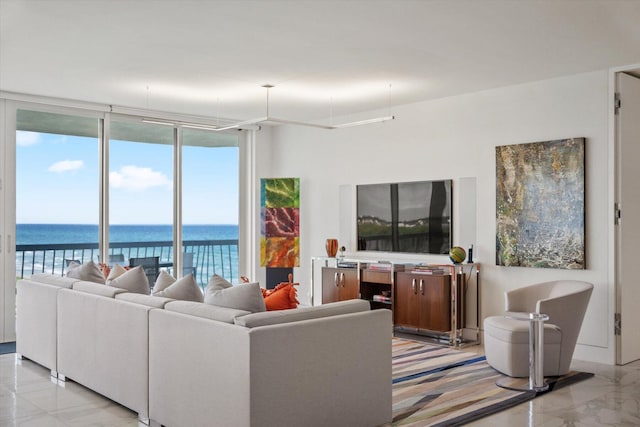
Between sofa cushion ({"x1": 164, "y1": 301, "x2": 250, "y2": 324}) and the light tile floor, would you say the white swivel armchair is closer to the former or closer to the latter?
the light tile floor

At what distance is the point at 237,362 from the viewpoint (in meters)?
3.26

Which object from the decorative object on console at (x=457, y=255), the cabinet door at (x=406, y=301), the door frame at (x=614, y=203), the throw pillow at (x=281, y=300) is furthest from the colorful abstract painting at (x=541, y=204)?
the throw pillow at (x=281, y=300)

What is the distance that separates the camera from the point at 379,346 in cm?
384

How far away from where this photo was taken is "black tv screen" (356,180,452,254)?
23.5ft

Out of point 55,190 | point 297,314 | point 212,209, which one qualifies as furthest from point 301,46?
point 212,209

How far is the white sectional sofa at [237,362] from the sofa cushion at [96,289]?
0.4 inches

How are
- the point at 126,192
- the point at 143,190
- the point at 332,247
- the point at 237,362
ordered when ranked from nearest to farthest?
the point at 237,362 → the point at 332,247 → the point at 143,190 → the point at 126,192

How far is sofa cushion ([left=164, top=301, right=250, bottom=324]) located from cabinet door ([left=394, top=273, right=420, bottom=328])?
3561 millimetres

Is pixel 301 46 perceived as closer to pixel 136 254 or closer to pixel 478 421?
pixel 478 421

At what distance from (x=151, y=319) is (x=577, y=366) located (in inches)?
154

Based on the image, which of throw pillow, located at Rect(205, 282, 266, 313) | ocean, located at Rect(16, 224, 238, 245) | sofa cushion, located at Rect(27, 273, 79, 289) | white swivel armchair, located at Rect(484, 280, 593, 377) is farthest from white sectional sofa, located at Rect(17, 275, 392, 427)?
ocean, located at Rect(16, 224, 238, 245)

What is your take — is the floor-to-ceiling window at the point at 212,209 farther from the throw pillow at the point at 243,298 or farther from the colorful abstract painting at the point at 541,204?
the throw pillow at the point at 243,298

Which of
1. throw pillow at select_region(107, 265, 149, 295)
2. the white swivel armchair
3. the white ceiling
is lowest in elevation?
the white swivel armchair

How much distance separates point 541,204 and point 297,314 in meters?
3.57
